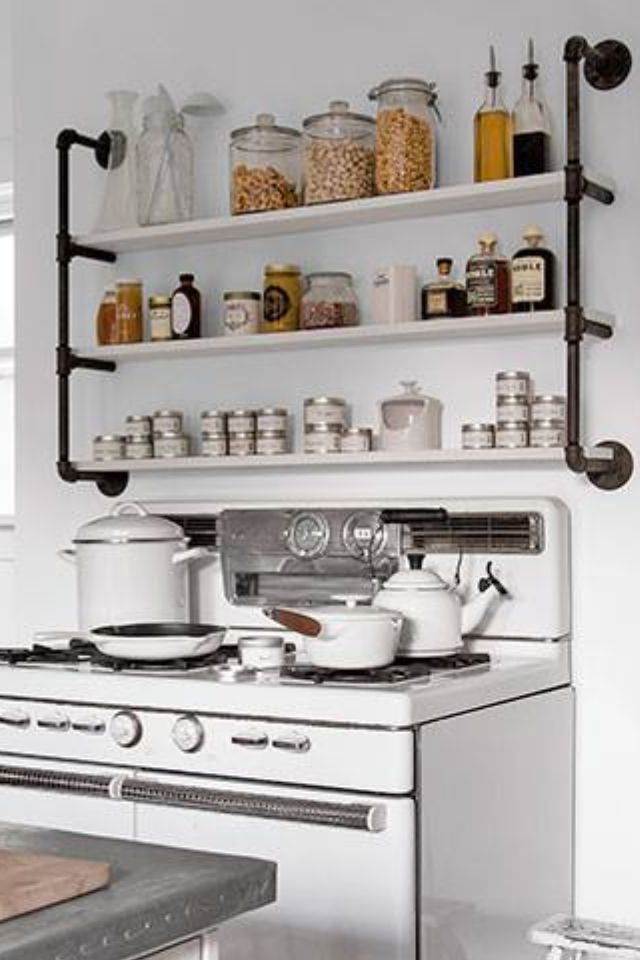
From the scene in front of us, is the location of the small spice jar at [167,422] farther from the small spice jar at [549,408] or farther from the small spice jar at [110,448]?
the small spice jar at [549,408]

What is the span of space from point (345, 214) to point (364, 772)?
1.20 meters

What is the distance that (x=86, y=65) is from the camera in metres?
3.66

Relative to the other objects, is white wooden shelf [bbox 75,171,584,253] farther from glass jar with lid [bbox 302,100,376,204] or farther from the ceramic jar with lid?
the ceramic jar with lid

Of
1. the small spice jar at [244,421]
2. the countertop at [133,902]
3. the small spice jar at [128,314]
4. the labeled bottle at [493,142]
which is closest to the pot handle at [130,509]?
the small spice jar at [244,421]

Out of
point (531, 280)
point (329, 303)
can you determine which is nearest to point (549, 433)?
point (531, 280)

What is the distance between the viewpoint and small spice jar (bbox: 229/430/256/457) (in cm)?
329

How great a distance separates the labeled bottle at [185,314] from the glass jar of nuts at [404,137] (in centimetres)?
53

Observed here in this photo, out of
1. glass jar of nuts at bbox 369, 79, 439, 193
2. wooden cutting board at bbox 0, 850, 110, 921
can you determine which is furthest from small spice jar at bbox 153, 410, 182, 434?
wooden cutting board at bbox 0, 850, 110, 921

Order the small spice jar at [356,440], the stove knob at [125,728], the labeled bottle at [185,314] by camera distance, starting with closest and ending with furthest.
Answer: the stove knob at [125,728], the small spice jar at [356,440], the labeled bottle at [185,314]

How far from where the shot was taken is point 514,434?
2959 millimetres

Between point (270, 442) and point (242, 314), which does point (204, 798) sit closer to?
point (270, 442)

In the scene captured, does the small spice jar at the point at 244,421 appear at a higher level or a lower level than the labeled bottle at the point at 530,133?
lower

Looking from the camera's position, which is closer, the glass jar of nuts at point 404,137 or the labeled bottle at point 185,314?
the glass jar of nuts at point 404,137

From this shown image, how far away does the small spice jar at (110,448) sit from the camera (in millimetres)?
3456
